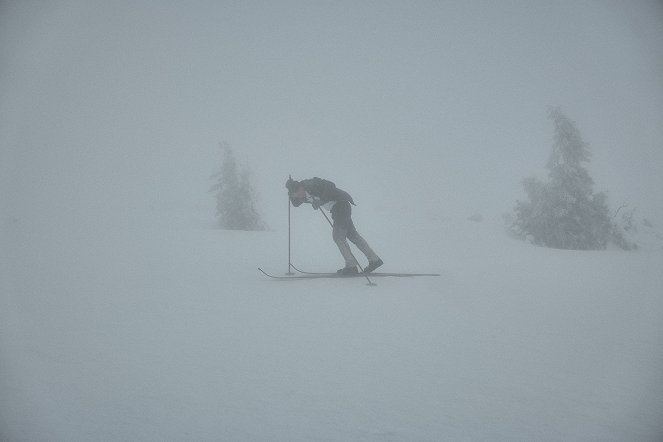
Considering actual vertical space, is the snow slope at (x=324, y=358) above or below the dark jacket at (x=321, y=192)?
below

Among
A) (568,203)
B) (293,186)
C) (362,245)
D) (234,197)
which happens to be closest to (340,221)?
(362,245)

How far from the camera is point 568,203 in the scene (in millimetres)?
13211

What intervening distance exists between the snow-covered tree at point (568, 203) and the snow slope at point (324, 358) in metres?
8.22

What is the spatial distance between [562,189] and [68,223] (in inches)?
937

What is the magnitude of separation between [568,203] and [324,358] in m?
15.2

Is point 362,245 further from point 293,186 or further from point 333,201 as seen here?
point 293,186

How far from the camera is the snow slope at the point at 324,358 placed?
73.4 inches

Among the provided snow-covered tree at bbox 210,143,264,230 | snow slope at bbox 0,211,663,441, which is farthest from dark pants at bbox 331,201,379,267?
snow-covered tree at bbox 210,143,264,230

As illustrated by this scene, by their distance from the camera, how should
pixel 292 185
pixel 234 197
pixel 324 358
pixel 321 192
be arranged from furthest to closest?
1. pixel 234 197
2. pixel 321 192
3. pixel 292 185
4. pixel 324 358

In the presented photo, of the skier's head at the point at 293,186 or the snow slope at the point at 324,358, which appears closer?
the snow slope at the point at 324,358

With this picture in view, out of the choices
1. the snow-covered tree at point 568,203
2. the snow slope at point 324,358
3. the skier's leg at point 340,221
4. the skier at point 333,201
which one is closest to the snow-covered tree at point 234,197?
the snow slope at point 324,358

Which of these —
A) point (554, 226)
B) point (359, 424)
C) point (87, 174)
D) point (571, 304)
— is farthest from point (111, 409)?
point (87, 174)

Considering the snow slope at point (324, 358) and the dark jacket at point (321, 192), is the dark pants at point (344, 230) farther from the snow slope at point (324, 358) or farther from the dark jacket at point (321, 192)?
the snow slope at point (324, 358)

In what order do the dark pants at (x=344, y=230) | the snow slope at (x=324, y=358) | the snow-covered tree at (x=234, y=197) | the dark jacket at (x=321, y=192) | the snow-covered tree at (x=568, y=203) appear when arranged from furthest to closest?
the snow-covered tree at (x=234, y=197) < the snow-covered tree at (x=568, y=203) < the dark jacket at (x=321, y=192) < the dark pants at (x=344, y=230) < the snow slope at (x=324, y=358)
